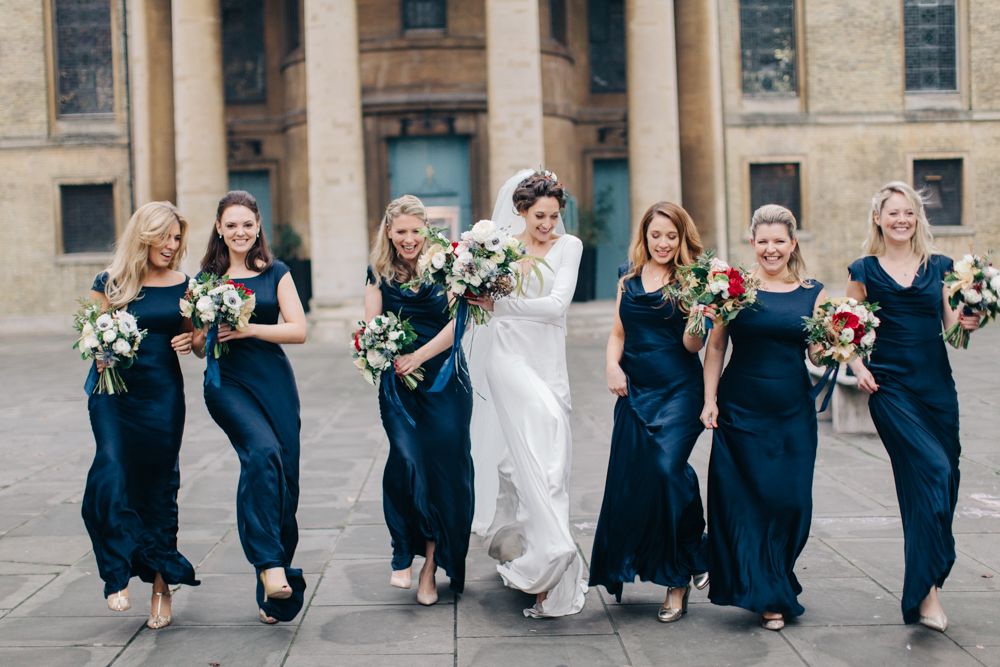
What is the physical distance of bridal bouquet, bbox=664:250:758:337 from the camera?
5613mm

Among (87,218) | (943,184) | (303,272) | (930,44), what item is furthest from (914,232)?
(87,218)

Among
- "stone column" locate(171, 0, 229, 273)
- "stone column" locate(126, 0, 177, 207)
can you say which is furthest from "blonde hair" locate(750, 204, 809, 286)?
"stone column" locate(126, 0, 177, 207)

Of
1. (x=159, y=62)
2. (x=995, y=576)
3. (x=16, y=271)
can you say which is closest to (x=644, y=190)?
(x=159, y=62)

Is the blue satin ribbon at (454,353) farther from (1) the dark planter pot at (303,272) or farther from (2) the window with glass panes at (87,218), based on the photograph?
(2) the window with glass panes at (87,218)

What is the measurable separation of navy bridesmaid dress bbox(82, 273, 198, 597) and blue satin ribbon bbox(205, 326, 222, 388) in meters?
0.24

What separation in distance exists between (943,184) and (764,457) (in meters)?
24.9

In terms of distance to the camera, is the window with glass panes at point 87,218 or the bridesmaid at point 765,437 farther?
the window with glass panes at point 87,218

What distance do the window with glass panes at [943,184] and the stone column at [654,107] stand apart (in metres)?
8.69

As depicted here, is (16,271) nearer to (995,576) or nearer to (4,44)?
(4,44)

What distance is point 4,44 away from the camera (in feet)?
90.4

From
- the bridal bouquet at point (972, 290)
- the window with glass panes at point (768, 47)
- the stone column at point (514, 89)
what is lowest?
the bridal bouquet at point (972, 290)

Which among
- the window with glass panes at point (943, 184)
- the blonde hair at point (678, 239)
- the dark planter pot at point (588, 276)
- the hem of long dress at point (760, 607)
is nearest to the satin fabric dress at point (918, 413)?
the hem of long dress at point (760, 607)

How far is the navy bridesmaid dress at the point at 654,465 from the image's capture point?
582cm

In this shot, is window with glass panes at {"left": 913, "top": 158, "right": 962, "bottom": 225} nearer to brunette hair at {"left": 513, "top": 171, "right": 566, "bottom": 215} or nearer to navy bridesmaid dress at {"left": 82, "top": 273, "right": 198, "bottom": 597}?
brunette hair at {"left": 513, "top": 171, "right": 566, "bottom": 215}
